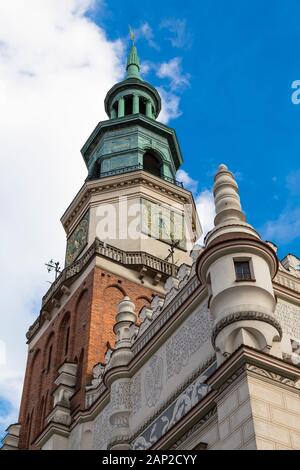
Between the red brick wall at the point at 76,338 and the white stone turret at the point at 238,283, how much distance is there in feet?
27.8

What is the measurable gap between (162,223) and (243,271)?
15732mm

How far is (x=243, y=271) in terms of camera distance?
16.1 meters

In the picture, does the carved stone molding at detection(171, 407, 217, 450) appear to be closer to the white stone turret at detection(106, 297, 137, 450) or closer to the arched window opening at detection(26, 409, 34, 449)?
the white stone turret at detection(106, 297, 137, 450)

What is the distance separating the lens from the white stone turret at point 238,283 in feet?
49.3

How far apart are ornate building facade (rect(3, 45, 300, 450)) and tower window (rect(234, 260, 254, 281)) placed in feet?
0.08

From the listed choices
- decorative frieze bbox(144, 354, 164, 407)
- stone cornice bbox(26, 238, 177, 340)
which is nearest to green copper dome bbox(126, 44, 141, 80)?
stone cornice bbox(26, 238, 177, 340)

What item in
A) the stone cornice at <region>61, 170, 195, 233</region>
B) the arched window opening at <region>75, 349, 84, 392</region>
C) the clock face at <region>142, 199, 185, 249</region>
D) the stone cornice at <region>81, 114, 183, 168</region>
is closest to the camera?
the arched window opening at <region>75, 349, 84, 392</region>

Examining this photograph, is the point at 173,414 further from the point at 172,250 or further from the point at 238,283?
the point at 172,250

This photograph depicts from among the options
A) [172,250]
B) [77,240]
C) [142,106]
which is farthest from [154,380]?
[142,106]

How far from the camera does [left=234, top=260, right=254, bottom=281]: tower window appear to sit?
15.9 meters

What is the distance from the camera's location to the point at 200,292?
58.7 feet

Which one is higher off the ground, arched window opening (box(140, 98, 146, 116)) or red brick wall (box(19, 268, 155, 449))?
arched window opening (box(140, 98, 146, 116))
